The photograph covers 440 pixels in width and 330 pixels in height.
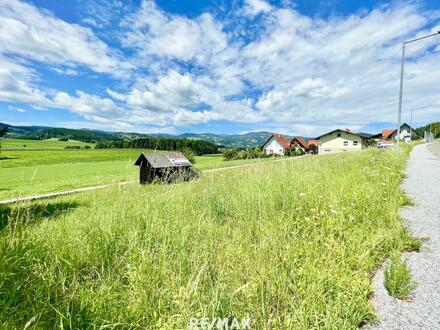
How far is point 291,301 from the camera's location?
2.01 metres

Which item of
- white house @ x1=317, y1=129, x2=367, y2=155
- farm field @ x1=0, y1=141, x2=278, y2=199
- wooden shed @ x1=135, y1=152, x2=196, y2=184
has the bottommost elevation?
farm field @ x1=0, y1=141, x2=278, y2=199

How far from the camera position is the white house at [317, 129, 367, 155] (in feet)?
198

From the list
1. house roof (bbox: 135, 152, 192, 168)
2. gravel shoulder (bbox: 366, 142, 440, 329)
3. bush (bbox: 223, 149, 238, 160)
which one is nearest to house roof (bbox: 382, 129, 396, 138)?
bush (bbox: 223, 149, 238, 160)

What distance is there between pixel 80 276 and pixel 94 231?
0.69 m

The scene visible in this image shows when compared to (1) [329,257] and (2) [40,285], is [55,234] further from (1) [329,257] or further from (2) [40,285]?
(1) [329,257]

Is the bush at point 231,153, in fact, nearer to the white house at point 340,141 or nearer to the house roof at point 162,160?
the house roof at point 162,160

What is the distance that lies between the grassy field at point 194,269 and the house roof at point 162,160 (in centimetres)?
1785

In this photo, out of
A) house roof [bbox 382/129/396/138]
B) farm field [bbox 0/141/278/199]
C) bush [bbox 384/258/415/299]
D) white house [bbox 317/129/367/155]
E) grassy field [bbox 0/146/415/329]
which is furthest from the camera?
house roof [bbox 382/129/396/138]

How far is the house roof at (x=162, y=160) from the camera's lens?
70.6ft

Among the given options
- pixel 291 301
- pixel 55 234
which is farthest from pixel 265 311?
pixel 55 234

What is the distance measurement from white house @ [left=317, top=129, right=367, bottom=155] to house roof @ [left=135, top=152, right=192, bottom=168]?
1829 inches

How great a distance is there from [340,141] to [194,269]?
67039 mm

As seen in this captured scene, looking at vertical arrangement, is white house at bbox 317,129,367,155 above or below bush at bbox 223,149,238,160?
above

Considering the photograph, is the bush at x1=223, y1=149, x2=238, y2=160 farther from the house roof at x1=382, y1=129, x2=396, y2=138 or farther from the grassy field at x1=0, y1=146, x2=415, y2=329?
the house roof at x1=382, y1=129, x2=396, y2=138
